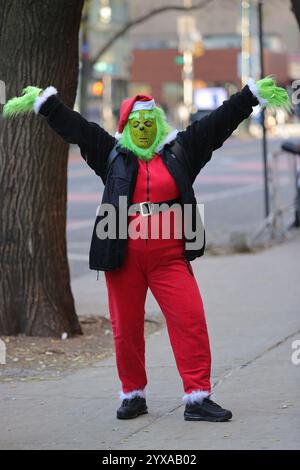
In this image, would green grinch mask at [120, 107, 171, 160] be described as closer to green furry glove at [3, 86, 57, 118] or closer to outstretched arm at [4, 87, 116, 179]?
outstretched arm at [4, 87, 116, 179]

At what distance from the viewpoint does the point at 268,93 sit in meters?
6.25

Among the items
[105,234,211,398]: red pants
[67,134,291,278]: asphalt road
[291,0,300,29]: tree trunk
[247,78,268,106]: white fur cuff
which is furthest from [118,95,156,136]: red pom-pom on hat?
[67,134,291,278]: asphalt road

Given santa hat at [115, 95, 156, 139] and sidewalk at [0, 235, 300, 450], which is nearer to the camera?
sidewalk at [0, 235, 300, 450]

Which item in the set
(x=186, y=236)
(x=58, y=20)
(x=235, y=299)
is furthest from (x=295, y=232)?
(x=186, y=236)

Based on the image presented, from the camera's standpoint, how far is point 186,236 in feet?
20.7

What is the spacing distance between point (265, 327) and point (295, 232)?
7496 millimetres

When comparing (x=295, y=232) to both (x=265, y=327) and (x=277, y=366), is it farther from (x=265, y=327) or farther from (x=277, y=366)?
(x=277, y=366)

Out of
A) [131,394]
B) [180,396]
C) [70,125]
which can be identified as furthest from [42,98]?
[180,396]

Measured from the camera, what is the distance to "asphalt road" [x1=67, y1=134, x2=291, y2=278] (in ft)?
54.3

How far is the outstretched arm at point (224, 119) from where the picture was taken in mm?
6234

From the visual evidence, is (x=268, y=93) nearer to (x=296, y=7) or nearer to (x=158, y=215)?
(x=158, y=215)

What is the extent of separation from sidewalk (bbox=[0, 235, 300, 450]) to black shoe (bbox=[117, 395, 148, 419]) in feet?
0.20

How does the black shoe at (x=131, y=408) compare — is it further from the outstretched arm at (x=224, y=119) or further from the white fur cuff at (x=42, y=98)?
the white fur cuff at (x=42, y=98)

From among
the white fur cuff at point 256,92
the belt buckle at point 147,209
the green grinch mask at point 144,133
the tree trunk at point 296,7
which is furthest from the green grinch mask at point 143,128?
the tree trunk at point 296,7
